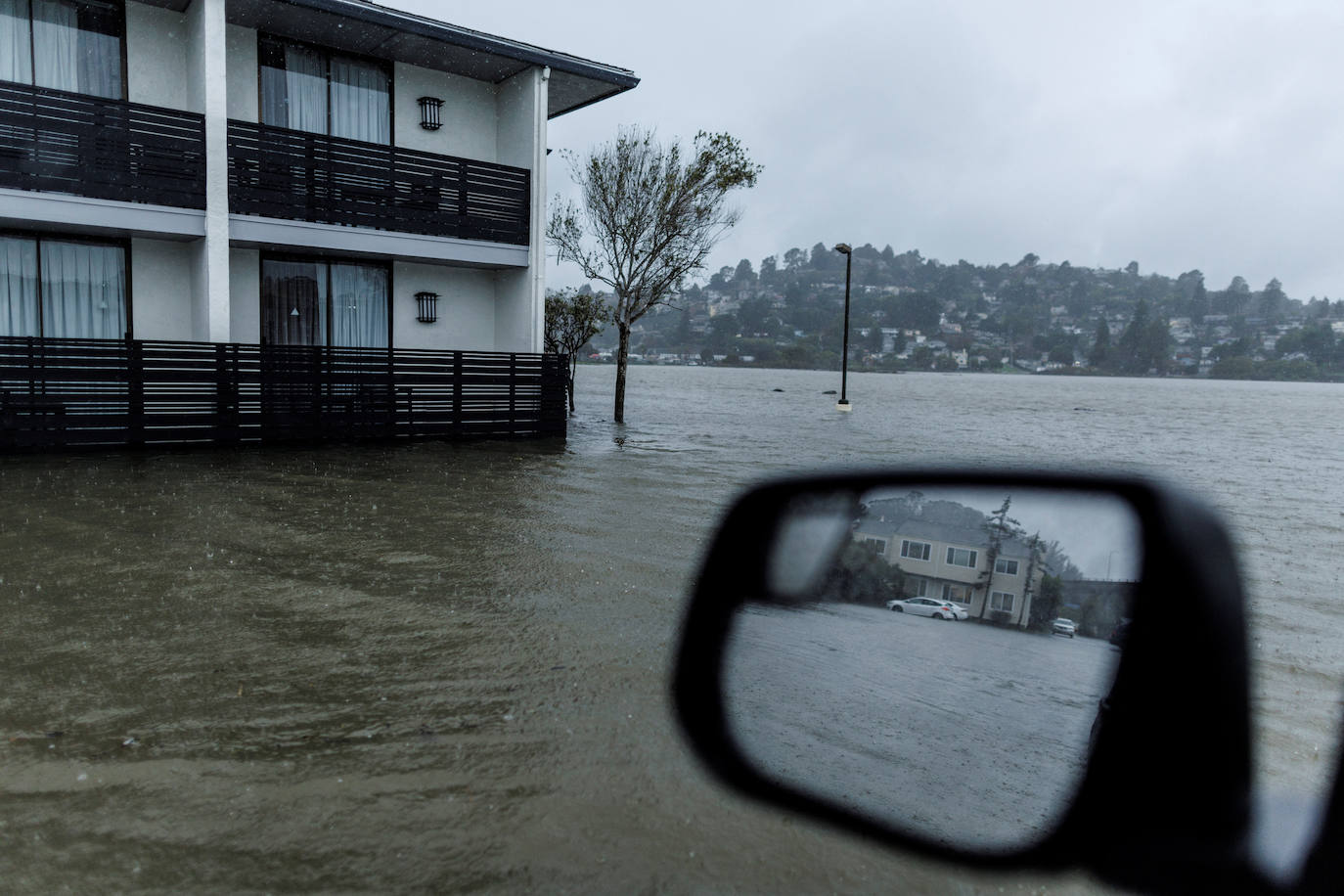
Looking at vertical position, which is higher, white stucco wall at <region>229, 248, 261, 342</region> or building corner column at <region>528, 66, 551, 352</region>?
building corner column at <region>528, 66, 551, 352</region>

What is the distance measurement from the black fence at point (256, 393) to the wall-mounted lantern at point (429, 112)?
4136 millimetres

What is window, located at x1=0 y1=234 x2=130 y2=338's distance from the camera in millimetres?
12727

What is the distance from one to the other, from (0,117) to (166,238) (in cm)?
247

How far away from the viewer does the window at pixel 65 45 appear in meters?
12.4

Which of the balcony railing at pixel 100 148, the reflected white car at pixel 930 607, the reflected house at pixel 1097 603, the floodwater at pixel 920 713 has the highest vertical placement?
the balcony railing at pixel 100 148

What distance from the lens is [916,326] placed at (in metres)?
173

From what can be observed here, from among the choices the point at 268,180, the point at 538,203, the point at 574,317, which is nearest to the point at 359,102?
the point at 268,180

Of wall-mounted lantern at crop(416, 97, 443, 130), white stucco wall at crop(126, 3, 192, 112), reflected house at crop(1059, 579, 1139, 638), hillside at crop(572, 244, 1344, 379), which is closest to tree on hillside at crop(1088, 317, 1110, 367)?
hillside at crop(572, 244, 1344, 379)

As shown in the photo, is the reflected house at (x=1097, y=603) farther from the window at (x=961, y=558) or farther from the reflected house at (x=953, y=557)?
the window at (x=961, y=558)

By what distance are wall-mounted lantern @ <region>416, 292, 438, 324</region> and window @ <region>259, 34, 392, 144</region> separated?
8.73 ft

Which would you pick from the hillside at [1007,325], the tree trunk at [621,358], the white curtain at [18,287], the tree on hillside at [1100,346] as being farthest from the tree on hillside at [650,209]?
the tree on hillside at [1100,346]

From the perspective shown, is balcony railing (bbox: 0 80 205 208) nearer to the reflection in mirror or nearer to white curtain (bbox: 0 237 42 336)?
white curtain (bbox: 0 237 42 336)

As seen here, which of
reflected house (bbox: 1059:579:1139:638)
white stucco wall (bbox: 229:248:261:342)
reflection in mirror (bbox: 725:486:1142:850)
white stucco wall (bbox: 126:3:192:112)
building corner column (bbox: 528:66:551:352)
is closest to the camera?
reflected house (bbox: 1059:579:1139:638)

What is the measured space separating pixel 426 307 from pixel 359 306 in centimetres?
114
